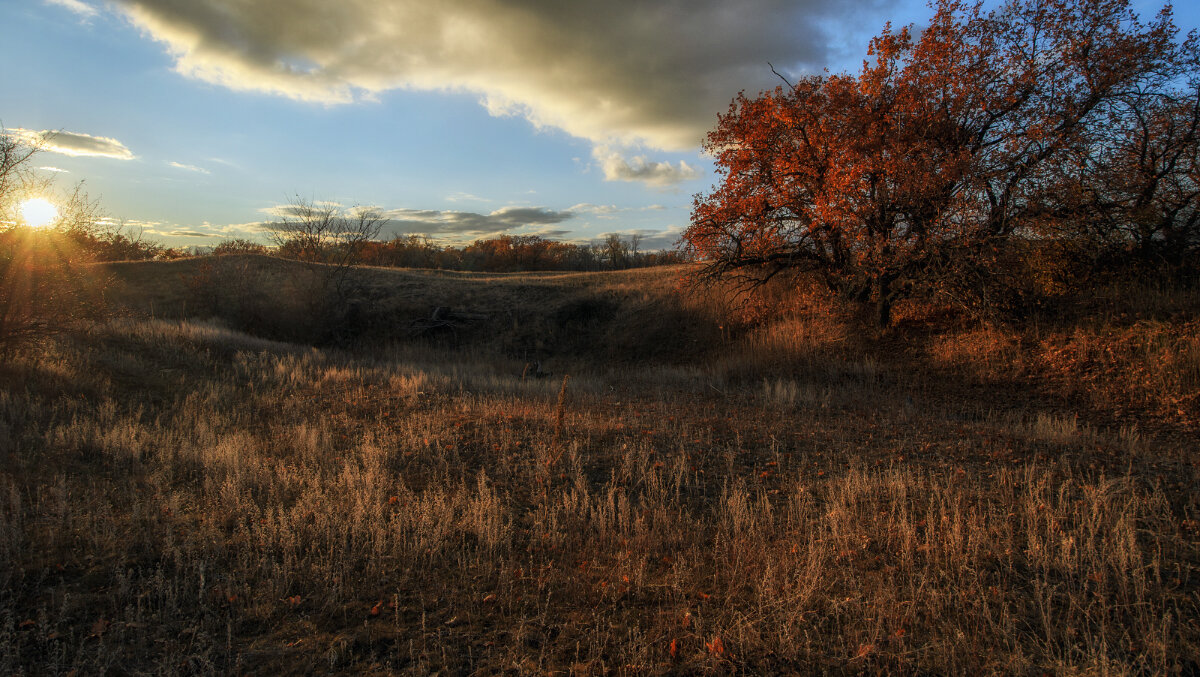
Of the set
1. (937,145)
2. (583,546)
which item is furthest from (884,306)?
(583,546)

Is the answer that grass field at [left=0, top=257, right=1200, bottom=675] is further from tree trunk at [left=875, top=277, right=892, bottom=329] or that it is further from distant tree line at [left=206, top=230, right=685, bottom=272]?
distant tree line at [left=206, top=230, right=685, bottom=272]

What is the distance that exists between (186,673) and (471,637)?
1591 millimetres

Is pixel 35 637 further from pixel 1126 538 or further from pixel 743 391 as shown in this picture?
pixel 743 391

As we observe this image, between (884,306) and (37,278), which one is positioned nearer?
(37,278)

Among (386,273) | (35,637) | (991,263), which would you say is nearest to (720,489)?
(35,637)

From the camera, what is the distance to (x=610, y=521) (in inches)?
203

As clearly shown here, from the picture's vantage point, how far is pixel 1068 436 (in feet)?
28.2

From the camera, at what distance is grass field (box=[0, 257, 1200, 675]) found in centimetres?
337

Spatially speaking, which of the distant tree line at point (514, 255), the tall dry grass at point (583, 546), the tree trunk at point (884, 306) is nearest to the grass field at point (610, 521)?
the tall dry grass at point (583, 546)

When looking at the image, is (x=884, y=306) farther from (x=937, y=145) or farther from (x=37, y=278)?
(x=37, y=278)

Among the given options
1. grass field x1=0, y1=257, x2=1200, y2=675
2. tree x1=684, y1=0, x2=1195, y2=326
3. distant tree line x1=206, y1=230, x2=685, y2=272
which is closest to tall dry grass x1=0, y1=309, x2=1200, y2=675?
grass field x1=0, y1=257, x2=1200, y2=675

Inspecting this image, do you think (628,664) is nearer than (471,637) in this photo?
Yes

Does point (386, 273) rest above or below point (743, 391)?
above

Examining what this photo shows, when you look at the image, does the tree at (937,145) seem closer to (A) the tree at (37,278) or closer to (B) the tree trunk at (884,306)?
(B) the tree trunk at (884,306)
